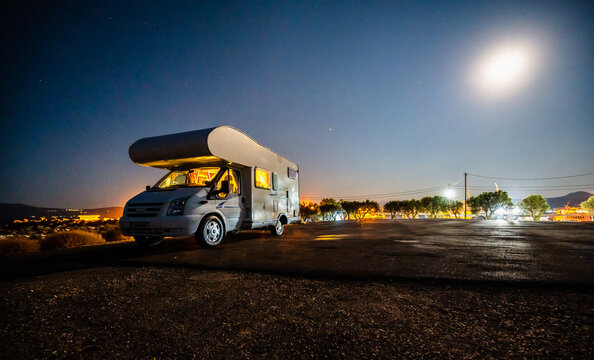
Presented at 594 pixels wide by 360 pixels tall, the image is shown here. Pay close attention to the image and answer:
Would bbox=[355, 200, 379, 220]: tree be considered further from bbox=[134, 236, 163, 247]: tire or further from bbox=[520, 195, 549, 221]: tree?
bbox=[134, 236, 163, 247]: tire

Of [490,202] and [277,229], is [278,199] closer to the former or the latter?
[277,229]

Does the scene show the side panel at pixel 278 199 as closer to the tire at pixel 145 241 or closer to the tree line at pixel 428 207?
the tire at pixel 145 241

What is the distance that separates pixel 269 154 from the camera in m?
9.57

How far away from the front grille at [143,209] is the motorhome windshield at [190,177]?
897 millimetres

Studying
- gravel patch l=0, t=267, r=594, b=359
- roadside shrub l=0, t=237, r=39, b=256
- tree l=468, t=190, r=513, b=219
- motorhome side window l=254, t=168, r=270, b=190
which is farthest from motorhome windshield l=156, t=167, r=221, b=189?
tree l=468, t=190, r=513, b=219

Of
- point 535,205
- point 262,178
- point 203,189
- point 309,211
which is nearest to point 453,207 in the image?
point 535,205

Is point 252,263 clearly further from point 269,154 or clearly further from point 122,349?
point 269,154

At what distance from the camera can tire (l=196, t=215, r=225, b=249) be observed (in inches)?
242

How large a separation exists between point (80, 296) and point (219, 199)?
424 cm

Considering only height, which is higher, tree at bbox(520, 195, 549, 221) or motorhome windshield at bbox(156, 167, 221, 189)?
motorhome windshield at bbox(156, 167, 221, 189)

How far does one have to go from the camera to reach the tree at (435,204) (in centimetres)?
7762

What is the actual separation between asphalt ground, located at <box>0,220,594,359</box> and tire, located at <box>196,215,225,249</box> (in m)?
2.12

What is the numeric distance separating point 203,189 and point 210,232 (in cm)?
113

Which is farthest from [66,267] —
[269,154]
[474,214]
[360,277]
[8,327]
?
[474,214]
